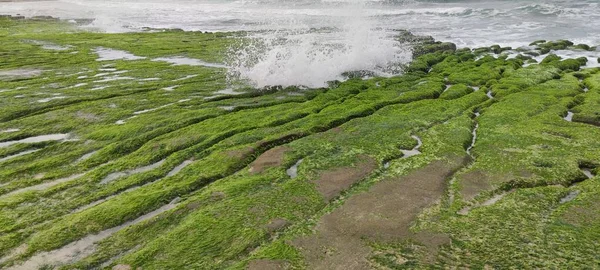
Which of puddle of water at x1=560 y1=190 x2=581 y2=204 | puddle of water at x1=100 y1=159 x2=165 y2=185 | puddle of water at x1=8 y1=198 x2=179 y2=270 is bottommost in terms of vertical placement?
puddle of water at x1=560 y1=190 x2=581 y2=204

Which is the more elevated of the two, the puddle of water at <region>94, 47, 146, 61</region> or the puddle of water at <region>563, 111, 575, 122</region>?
the puddle of water at <region>94, 47, 146, 61</region>

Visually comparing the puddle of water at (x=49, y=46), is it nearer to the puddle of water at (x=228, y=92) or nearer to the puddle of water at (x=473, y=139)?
the puddle of water at (x=228, y=92)

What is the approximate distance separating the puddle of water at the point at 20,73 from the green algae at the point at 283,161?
1.41 meters

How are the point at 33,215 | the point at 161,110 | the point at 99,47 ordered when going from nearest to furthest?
1. the point at 33,215
2. the point at 161,110
3. the point at 99,47

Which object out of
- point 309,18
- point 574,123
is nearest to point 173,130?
point 574,123

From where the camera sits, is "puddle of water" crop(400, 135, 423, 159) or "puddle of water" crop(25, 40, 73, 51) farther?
"puddle of water" crop(25, 40, 73, 51)

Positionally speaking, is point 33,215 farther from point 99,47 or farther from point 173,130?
point 99,47

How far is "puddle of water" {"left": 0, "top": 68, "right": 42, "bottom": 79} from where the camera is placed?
28469 millimetres

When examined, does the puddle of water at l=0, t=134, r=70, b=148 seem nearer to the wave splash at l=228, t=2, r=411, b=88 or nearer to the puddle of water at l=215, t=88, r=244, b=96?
the puddle of water at l=215, t=88, r=244, b=96

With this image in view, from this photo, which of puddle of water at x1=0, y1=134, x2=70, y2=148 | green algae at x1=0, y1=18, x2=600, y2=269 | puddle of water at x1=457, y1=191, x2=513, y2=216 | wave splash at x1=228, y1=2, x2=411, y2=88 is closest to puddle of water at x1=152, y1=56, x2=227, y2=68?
wave splash at x1=228, y1=2, x2=411, y2=88

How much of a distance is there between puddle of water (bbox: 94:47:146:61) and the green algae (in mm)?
7444

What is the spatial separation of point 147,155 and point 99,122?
5.29m

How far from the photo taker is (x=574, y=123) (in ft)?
57.0

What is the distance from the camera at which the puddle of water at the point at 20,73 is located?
2847 centimetres
